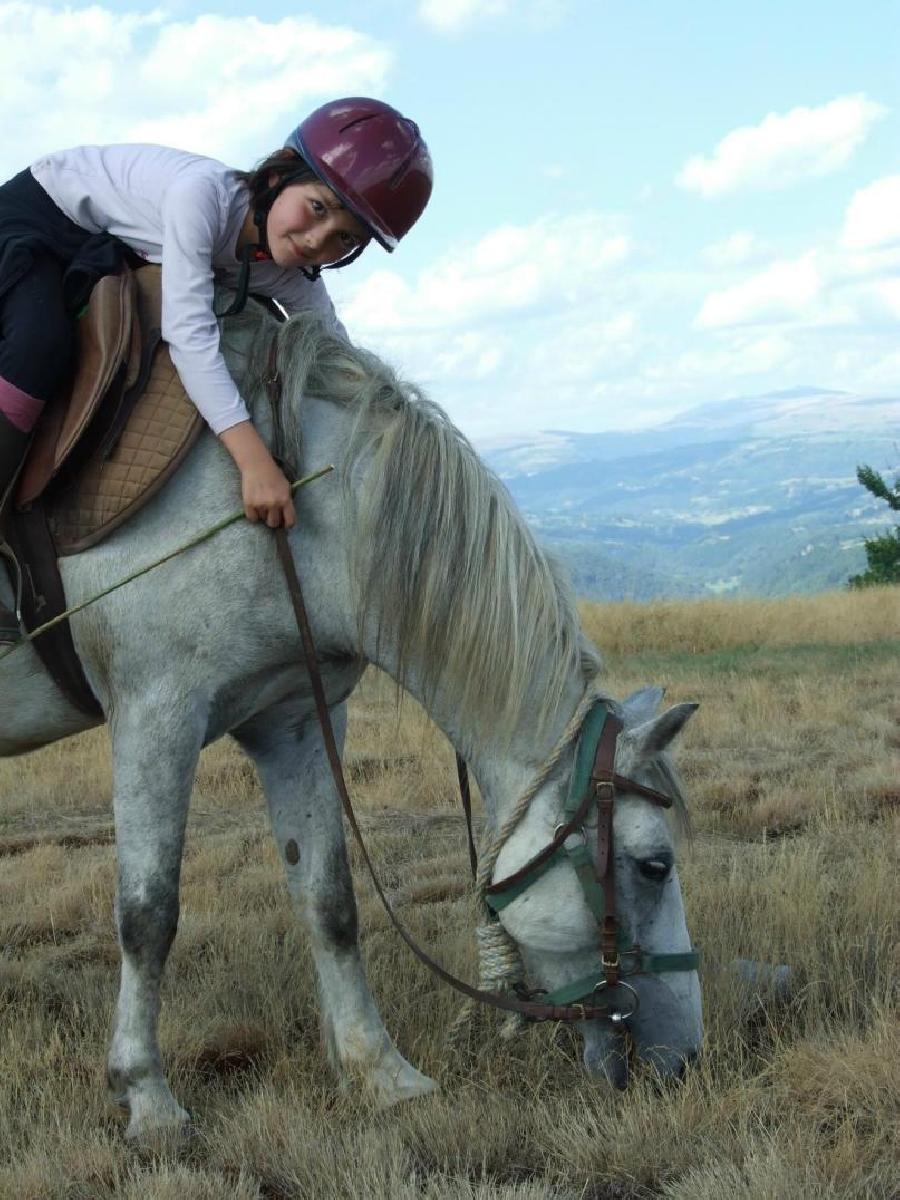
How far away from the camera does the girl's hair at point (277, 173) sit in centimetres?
306

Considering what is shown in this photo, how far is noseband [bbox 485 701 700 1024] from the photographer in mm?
2877

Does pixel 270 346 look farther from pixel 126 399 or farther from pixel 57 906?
pixel 57 906

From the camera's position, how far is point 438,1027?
3600 mm

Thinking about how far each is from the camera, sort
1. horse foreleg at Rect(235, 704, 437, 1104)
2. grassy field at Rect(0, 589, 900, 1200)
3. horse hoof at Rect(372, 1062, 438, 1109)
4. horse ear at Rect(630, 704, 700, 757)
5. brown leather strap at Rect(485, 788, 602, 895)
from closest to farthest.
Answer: grassy field at Rect(0, 589, 900, 1200) < horse ear at Rect(630, 704, 700, 757) < brown leather strap at Rect(485, 788, 602, 895) < horse hoof at Rect(372, 1062, 438, 1109) < horse foreleg at Rect(235, 704, 437, 1104)

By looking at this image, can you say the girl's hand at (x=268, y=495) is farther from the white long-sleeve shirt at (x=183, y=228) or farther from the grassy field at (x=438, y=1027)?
the grassy field at (x=438, y=1027)

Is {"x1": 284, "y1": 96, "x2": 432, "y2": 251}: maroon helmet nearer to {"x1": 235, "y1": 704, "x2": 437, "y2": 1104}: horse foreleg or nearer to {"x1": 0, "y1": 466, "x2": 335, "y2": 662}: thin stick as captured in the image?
{"x1": 0, "y1": 466, "x2": 335, "y2": 662}: thin stick

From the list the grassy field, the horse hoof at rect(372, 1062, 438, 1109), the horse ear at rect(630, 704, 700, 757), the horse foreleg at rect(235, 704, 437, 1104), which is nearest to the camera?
the grassy field

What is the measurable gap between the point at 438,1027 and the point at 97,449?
6.43 ft

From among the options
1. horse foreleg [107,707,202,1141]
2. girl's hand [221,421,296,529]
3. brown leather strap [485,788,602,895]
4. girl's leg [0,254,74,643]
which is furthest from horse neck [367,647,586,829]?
girl's leg [0,254,74,643]

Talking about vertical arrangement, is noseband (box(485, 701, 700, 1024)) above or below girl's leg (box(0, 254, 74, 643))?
below

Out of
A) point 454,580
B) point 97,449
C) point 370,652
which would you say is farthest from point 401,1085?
point 97,449

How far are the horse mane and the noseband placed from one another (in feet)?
0.51

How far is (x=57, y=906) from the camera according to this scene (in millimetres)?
4840

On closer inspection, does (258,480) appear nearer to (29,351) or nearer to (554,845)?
(29,351)
